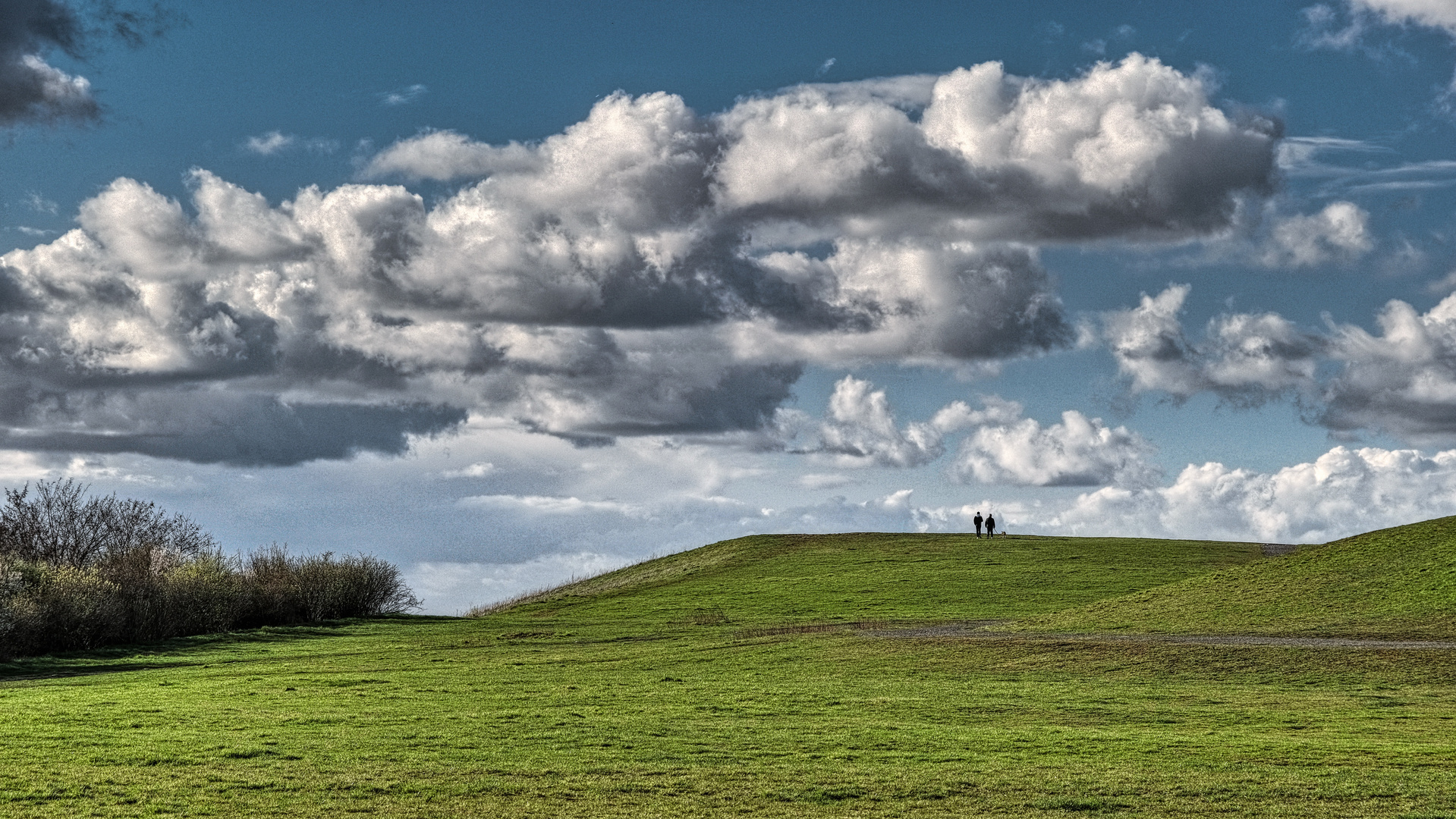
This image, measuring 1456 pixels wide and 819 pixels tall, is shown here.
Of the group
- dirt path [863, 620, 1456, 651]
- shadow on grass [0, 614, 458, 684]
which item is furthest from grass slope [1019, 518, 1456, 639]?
A: shadow on grass [0, 614, 458, 684]

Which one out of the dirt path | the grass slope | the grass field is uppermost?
the grass slope

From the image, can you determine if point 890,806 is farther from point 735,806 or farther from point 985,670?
point 985,670

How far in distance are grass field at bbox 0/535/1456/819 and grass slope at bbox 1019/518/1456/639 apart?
2.68 meters

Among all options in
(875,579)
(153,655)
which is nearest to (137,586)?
(153,655)

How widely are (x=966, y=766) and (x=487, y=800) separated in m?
7.75

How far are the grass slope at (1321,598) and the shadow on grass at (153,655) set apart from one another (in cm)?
3243

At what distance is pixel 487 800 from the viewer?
18.0 meters

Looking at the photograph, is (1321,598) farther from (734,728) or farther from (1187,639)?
(734,728)

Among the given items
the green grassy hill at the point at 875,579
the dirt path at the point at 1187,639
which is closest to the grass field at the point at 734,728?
the dirt path at the point at 1187,639

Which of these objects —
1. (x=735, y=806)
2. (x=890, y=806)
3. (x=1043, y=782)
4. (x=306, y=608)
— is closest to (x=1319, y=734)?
(x=1043, y=782)

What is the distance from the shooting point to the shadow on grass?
42.6 meters

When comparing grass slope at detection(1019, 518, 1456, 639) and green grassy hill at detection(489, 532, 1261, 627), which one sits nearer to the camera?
grass slope at detection(1019, 518, 1456, 639)

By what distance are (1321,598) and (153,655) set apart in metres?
45.4

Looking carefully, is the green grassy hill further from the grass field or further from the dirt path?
the grass field
